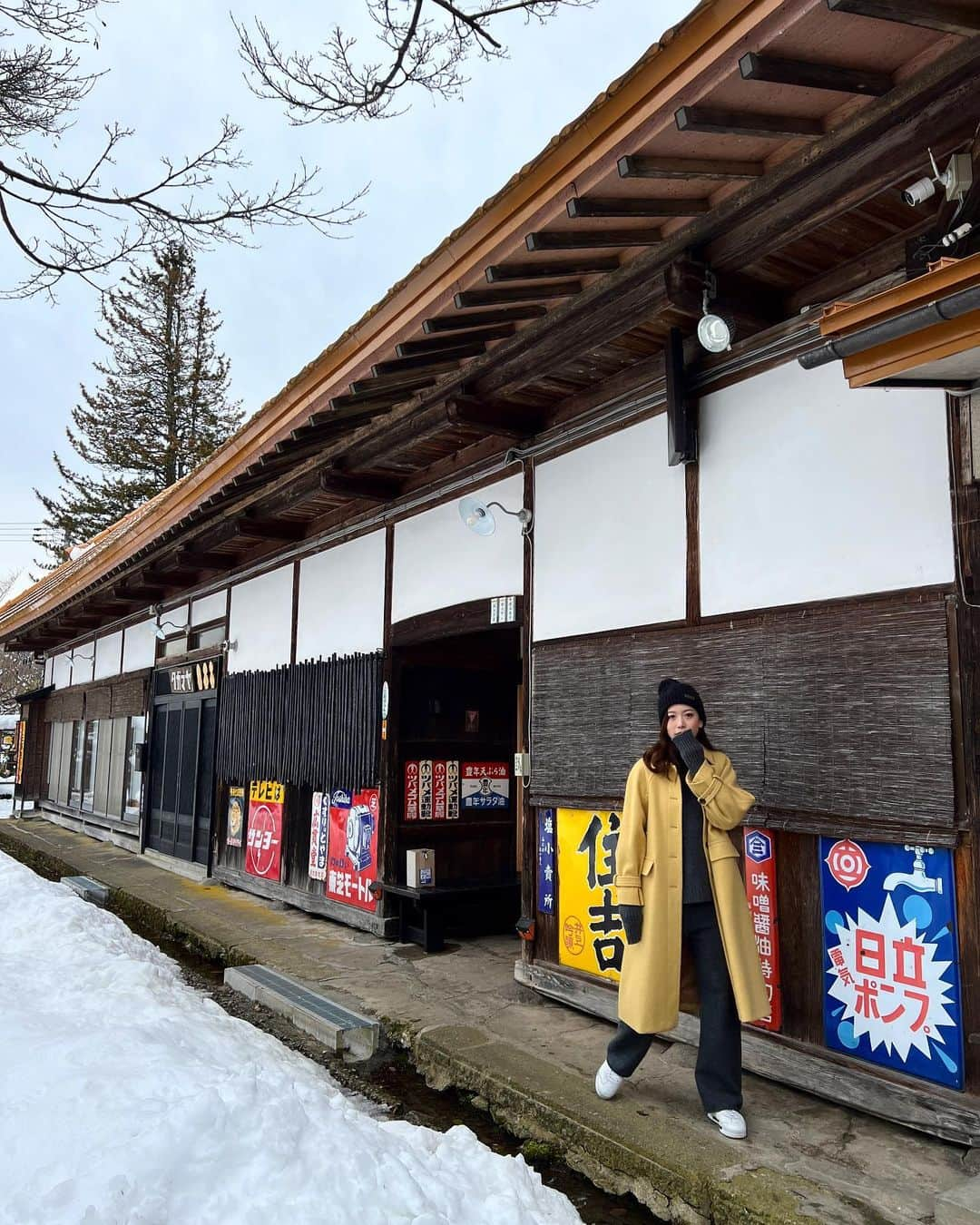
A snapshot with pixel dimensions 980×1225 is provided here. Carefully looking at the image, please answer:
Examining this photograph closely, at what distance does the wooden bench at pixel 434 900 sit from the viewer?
6789 mm

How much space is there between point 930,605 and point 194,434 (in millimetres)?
25942

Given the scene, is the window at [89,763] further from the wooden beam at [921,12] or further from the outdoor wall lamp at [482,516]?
the wooden beam at [921,12]

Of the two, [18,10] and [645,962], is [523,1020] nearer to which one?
[645,962]

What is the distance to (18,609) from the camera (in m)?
15.0

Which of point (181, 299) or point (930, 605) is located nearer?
point (930, 605)

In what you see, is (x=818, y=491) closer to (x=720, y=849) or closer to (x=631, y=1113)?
(x=720, y=849)

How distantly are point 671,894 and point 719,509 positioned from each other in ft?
6.66

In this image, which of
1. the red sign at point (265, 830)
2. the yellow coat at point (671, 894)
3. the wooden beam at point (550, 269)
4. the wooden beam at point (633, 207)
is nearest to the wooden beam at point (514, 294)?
the wooden beam at point (550, 269)

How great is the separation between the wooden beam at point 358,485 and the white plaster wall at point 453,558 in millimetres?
309

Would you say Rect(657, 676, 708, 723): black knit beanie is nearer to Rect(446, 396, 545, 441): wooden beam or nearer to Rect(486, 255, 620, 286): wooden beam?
Rect(486, 255, 620, 286): wooden beam

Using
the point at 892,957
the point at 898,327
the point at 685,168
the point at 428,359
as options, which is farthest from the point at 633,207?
the point at 892,957

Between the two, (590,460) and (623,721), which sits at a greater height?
(590,460)

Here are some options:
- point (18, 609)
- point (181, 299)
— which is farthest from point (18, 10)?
point (181, 299)

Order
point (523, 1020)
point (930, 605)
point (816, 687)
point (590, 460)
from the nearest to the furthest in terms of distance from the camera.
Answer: point (930, 605), point (816, 687), point (523, 1020), point (590, 460)
